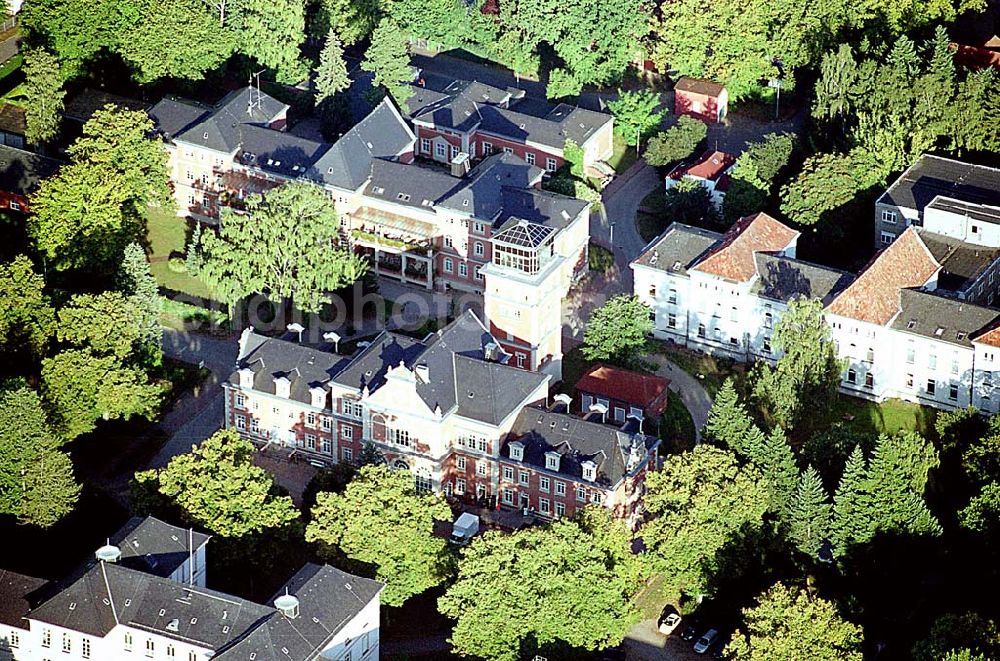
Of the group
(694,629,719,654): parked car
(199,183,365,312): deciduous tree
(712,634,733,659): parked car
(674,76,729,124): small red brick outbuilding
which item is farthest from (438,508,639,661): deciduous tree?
(674,76,729,124): small red brick outbuilding

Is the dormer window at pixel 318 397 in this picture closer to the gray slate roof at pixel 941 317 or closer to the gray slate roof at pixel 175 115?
the gray slate roof at pixel 175 115

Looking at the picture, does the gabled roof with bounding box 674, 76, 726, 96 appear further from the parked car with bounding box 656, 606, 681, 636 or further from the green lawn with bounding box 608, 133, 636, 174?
the parked car with bounding box 656, 606, 681, 636

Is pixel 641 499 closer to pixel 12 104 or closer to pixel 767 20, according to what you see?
pixel 767 20

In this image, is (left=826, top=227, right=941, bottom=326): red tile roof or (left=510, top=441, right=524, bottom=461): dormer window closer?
(left=510, top=441, right=524, bottom=461): dormer window

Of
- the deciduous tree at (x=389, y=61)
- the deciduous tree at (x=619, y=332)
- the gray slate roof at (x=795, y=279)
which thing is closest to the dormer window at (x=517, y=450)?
the deciduous tree at (x=619, y=332)

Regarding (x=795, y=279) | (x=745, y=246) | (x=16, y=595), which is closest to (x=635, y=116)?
(x=745, y=246)

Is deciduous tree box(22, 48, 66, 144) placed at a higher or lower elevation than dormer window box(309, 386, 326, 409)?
higher
